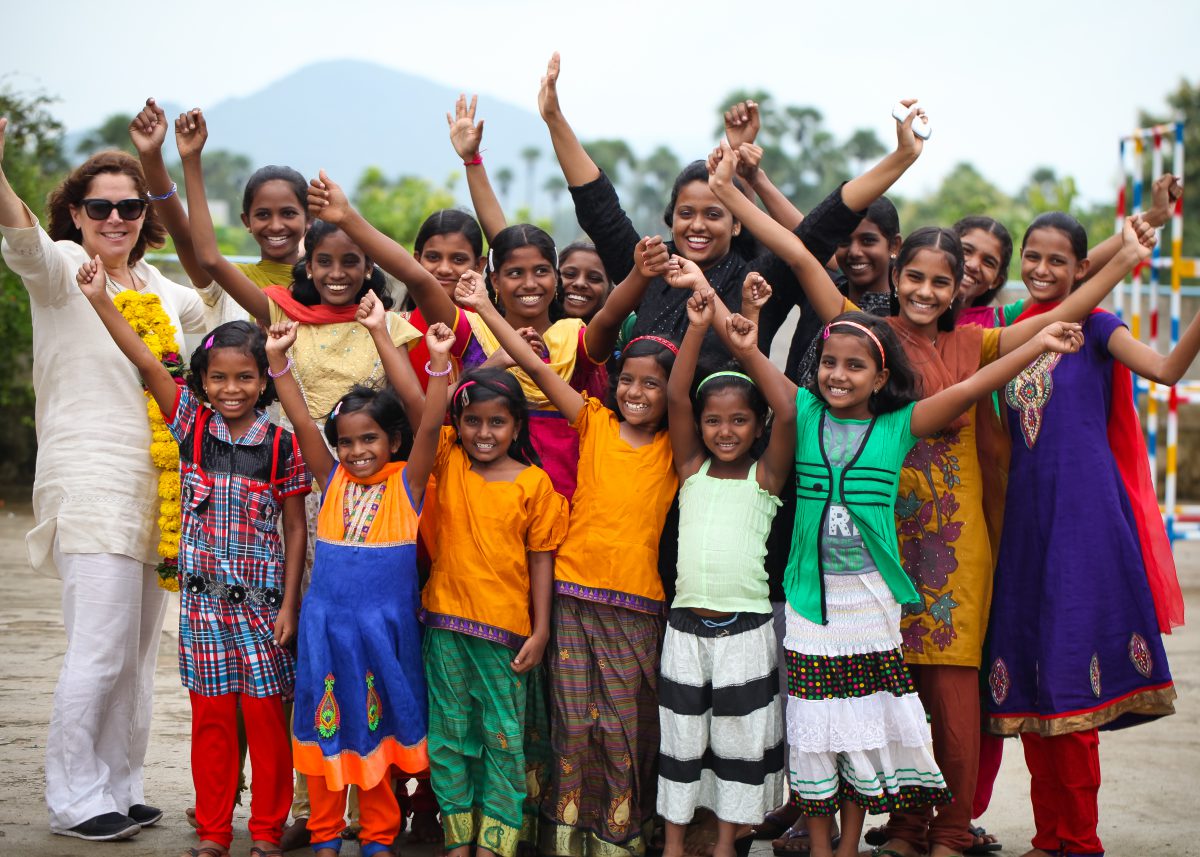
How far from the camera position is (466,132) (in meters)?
4.84

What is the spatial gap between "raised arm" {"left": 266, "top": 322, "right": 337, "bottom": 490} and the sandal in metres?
2.60

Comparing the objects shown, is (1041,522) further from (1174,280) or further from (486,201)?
(1174,280)

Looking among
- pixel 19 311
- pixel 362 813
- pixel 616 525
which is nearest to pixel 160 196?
pixel 616 525

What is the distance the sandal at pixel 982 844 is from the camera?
14.3 feet

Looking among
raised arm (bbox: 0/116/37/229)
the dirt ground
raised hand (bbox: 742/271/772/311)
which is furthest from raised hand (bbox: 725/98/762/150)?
the dirt ground

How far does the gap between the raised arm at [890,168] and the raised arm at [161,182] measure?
7.94ft

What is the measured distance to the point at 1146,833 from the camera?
468 centimetres

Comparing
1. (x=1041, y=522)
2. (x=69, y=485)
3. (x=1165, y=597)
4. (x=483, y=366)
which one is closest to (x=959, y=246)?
(x=1041, y=522)

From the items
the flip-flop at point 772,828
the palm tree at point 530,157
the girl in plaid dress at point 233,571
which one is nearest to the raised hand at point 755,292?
the girl in plaid dress at point 233,571

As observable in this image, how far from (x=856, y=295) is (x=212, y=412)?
2398mm

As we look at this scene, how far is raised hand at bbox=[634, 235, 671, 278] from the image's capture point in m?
4.02

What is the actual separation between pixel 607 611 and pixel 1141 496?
189cm

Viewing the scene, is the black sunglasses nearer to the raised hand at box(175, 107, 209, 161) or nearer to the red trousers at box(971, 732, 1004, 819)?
the raised hand at box(175, 107, 209, 161)

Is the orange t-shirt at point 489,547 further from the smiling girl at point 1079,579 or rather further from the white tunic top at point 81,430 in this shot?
the smiling girl at point 1079,579
